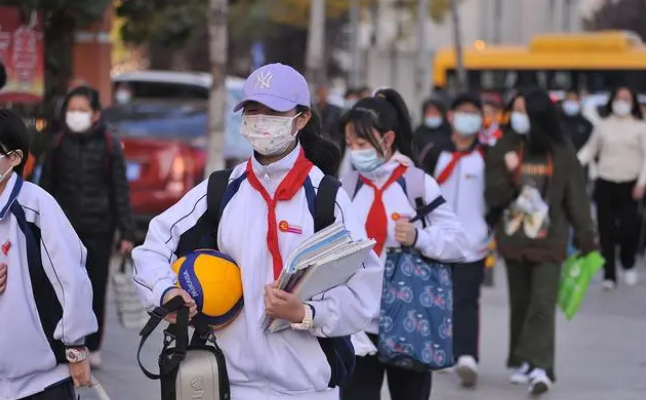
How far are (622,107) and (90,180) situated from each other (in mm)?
6001

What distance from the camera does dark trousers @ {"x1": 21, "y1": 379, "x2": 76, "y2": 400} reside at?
4.94m

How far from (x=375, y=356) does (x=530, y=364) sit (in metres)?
2.73

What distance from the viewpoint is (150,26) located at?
17531 mm

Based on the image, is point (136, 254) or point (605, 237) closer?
point (136, 254)

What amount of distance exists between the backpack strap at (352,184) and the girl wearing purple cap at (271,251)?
196cm

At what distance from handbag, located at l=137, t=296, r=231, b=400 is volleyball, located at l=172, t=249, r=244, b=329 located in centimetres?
7

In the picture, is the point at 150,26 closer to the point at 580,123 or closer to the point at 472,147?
the point at 580,123

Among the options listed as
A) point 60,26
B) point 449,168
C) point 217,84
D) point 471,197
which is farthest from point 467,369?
point 60,26

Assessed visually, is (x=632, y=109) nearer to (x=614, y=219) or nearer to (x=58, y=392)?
(x=614, y=219)

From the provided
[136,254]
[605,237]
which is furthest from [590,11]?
[136,254]

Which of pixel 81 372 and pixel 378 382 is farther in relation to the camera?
pixel 378 382

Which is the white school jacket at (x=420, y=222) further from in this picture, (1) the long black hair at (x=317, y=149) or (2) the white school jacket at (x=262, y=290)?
(2) the white school jacket at (x=262, y=290)

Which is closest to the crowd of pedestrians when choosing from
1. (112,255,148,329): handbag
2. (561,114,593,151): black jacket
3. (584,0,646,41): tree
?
(112,255,148,329): handbag

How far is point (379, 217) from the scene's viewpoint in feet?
21.4
